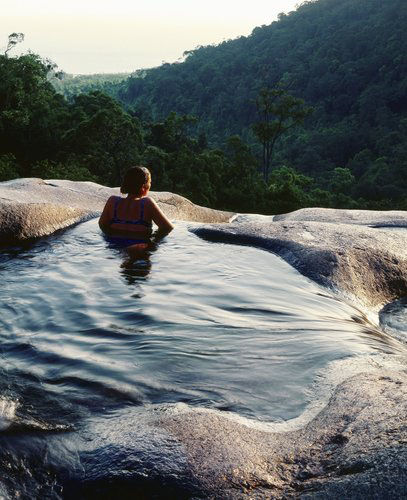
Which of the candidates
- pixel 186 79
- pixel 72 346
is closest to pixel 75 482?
pixel 72 346

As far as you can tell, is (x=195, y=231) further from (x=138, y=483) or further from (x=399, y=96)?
(x=399, y=96)

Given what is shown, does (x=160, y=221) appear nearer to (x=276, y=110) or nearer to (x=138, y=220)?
(x=138, y=220)

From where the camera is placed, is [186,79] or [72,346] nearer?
[72,346]

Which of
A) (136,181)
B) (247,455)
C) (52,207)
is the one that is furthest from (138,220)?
(247,455)

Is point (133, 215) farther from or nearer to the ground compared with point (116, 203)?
nearer to the ground

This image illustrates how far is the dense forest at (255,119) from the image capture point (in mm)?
32031

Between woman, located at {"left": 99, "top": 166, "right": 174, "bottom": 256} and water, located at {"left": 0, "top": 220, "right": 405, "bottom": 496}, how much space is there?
0.50 meters

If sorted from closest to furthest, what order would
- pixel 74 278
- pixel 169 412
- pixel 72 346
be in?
pixel 169 412
pixel 72 346
pixel 74 278

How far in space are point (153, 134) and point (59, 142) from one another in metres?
9.96

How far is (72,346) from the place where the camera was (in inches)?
181

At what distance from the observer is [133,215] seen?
8016mm

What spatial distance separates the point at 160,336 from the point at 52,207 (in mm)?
4639

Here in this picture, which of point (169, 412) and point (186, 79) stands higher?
point (186, 79)

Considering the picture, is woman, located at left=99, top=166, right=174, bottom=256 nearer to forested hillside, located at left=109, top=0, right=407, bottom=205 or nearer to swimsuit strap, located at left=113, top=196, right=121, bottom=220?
swimsuit strap, located at left=113, top=196, right=121, bottom=220
